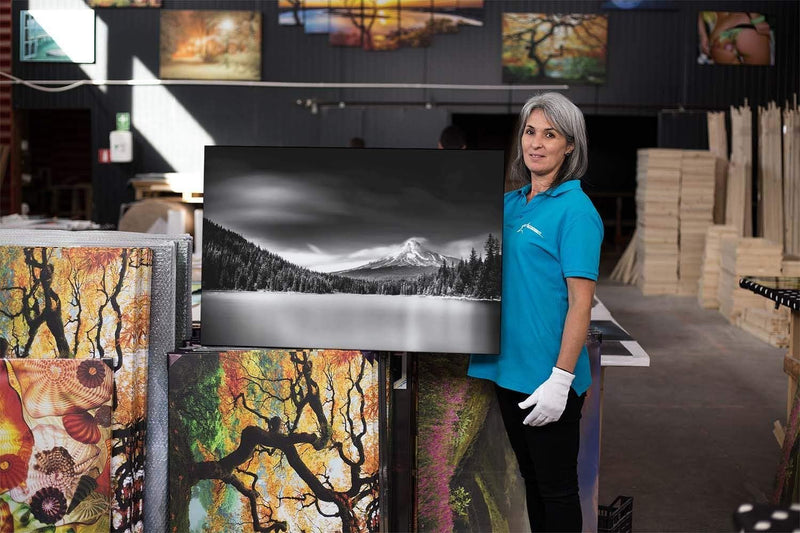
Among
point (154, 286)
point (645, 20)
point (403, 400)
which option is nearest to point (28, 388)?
point (154, 286)

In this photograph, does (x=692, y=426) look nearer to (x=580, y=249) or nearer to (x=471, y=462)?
(x=471, y=462)

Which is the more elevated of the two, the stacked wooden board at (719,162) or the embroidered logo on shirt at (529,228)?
the stacked wooden board at (719,162)

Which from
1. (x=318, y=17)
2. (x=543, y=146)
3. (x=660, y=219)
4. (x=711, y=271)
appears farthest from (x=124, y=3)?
(x=543, y=146)

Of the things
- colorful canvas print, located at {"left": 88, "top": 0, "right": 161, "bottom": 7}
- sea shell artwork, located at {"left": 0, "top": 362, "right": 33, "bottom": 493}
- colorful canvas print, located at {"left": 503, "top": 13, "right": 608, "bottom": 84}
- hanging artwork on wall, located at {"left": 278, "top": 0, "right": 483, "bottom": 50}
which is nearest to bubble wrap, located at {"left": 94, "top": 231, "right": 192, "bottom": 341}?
sea shell artwork, located at {"left": 0, "top": 362, "right": 33, "bottom": 493}

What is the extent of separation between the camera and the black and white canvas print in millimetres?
2730

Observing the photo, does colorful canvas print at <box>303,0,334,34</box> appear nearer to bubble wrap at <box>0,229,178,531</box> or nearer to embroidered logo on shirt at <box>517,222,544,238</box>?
bubble wrap at <box>0,229,178,531</box>

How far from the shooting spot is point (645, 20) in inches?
542

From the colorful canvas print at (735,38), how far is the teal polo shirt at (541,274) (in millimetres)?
12125

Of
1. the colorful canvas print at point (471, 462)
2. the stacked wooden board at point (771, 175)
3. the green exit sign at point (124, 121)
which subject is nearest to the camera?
the colorful canvas print at point (471, 462)

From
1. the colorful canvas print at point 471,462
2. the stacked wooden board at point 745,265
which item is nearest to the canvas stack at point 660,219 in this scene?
the stacked wooden board at point 745,265

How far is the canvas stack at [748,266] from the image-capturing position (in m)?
9.45

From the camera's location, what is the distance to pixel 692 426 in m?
5.91

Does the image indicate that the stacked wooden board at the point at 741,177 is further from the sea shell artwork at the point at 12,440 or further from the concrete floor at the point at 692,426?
the sea shell artwork at the point at 12,440

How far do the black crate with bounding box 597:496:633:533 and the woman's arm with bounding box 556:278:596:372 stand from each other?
119 centimetres
